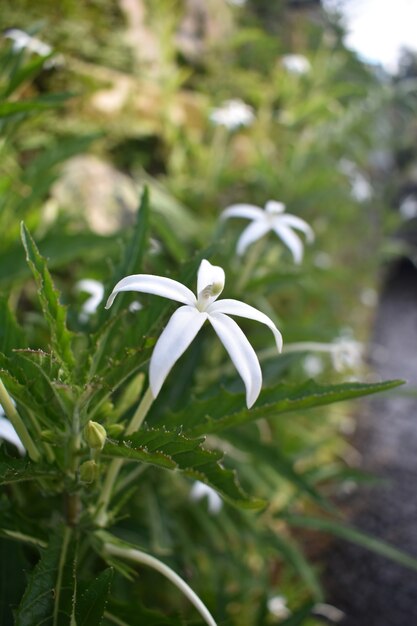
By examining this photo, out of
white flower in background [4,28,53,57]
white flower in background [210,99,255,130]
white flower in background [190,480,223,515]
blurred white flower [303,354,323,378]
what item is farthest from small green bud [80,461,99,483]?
blurred white flower [303,354,323,378]

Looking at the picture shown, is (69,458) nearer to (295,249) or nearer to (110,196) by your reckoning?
(295,249)

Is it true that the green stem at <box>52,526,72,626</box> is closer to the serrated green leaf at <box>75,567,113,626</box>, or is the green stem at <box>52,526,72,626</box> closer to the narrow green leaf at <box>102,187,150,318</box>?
the serrated green leaf at <box>75,567,113,626</box>

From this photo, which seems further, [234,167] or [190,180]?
[234,167]

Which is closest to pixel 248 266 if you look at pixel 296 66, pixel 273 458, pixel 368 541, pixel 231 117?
pixel 273 458

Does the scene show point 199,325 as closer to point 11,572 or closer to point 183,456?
point 183,456

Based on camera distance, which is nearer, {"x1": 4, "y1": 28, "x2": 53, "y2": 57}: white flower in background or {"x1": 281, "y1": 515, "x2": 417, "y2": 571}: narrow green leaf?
{"x1": 281, "y1": 515, "x2": 417, "y2": 571}: narrow green leaf

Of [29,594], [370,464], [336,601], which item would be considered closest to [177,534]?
[29,594]
